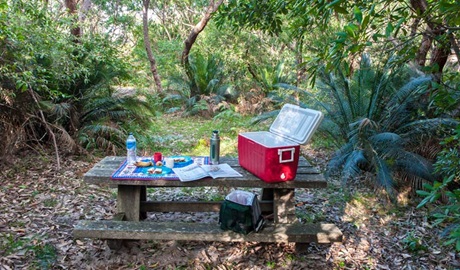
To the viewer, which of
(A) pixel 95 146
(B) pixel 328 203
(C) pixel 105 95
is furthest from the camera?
(C) pixel 105 95

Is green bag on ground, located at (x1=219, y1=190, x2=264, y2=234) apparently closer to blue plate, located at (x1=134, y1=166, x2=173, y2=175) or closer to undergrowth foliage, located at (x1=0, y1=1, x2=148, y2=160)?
blue plate, located at (x1=134, y1=166, x2=173, y2=175)

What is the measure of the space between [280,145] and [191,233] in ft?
3.21

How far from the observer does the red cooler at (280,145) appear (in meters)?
2.64

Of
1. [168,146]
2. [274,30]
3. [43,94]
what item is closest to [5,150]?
[43,94]

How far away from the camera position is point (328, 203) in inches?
161

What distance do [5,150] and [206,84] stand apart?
6872 mm

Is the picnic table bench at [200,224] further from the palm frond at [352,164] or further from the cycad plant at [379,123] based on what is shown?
the cycad plant at [379,123]

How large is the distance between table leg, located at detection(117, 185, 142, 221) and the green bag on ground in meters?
0.80

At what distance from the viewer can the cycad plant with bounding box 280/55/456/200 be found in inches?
164

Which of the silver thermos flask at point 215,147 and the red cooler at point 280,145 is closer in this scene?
the red cooler at point 280,145

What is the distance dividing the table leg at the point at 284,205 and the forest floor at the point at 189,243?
0.27 m

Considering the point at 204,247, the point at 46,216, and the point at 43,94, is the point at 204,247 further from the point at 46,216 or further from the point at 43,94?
the point at 43,94

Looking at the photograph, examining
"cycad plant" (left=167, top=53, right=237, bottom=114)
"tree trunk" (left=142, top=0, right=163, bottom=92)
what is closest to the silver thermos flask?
"cycad plant" (left=167, top=53, right=237, bottom=114)

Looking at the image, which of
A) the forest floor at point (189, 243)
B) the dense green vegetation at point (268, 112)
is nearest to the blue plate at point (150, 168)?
the forest floor at point (189, 243)
